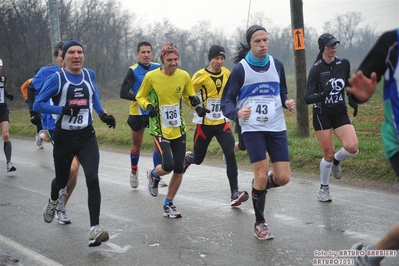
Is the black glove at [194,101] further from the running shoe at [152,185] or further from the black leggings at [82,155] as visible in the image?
the black leggings at [82,155]

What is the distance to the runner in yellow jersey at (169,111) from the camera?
7.99 metres

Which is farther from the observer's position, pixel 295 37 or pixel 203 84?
pixel 295 37

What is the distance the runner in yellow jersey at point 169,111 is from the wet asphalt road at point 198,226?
604 mm

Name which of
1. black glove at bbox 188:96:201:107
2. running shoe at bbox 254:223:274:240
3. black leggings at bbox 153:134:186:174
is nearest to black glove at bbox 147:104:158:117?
black leggings at bbox 153:134:186:174

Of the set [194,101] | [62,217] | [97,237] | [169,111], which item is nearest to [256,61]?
[194,101]

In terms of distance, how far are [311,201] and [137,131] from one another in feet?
10.5

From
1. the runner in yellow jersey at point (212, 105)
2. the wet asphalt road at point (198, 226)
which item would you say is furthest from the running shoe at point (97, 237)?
the runner in yellow jersey at point (212, 105)

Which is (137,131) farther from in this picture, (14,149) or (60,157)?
(14,149)

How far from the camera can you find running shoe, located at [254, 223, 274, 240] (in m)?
6.54

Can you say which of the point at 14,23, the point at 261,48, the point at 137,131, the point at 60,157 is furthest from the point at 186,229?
the point at 14,23

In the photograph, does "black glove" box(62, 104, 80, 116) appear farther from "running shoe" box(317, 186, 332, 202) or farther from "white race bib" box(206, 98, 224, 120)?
"running shoe" box(317, 186, 332, 202)

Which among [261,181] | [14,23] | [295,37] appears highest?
[14,23]

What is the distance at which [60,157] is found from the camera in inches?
279

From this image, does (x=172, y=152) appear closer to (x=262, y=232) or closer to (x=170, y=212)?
(x=170, y=212)
